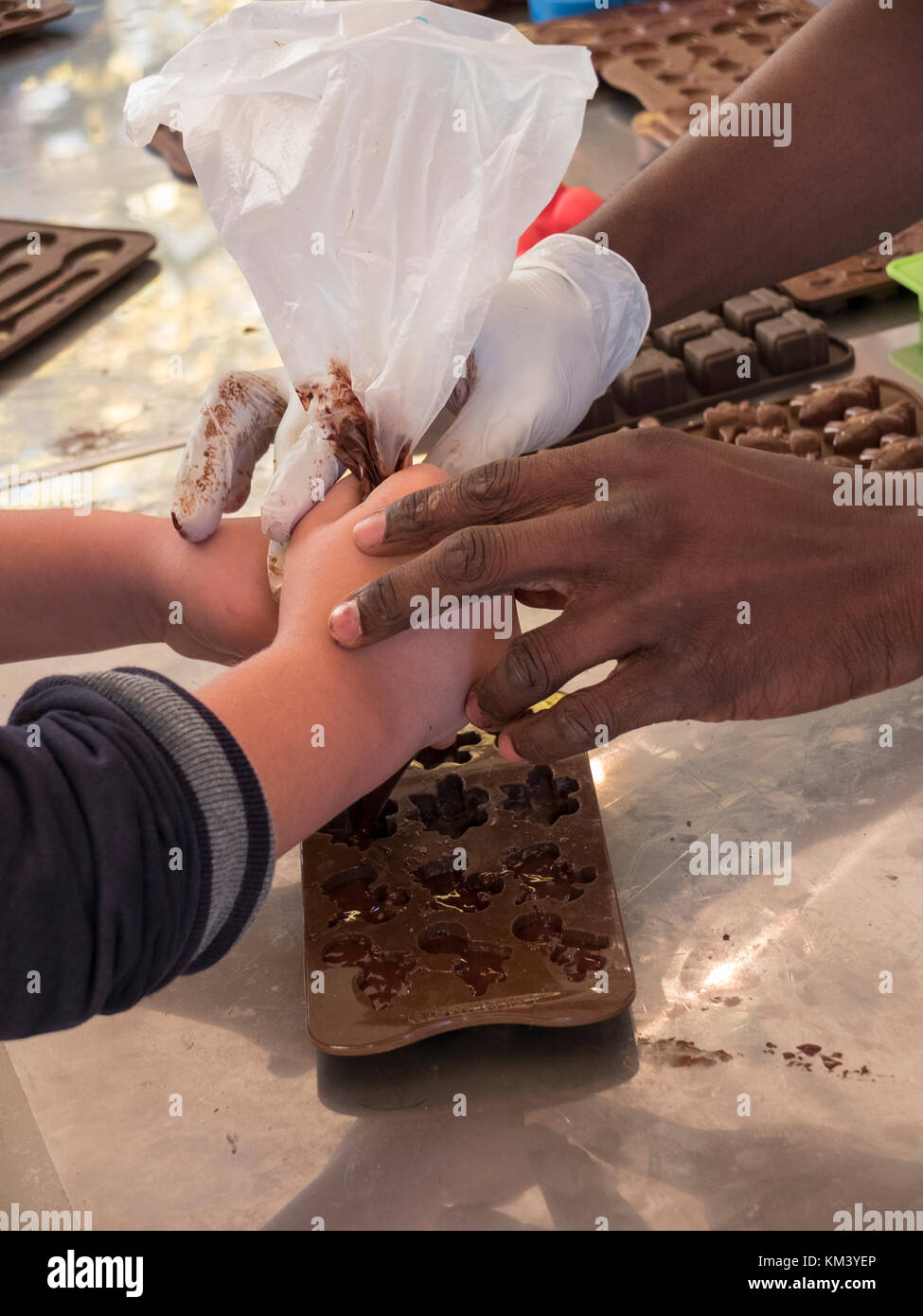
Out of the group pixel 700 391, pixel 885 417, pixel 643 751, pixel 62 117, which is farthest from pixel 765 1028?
pixel 62 117

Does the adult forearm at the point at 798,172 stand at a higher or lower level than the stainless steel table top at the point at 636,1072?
higher

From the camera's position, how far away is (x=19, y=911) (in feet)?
2.20

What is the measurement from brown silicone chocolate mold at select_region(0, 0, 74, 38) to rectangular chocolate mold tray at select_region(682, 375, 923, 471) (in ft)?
7.08

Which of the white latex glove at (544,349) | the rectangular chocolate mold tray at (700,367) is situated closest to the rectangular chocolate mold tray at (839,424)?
the rectangular chocolate mold tray at (700,367)

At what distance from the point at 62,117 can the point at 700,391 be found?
1.72 metres

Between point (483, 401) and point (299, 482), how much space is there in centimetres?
17

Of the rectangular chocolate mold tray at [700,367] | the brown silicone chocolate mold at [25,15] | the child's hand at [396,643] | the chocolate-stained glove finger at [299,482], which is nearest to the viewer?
the child's hand at [396,643]

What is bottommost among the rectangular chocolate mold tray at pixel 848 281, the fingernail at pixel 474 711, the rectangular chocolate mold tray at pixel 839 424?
the rectangular chocolate mold tray at pixel 839 424

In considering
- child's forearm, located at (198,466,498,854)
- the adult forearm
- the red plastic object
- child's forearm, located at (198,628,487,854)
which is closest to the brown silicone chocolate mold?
the red plastic object

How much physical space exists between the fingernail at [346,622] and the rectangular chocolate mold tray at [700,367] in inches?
27.3

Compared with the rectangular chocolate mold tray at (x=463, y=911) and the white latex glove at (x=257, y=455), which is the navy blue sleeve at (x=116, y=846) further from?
the white latex glove at (x=257, y=455)

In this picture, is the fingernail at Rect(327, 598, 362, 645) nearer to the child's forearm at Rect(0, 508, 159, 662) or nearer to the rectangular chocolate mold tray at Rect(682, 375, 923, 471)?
the child's forearm at Rect(0, 508, 159, 662)

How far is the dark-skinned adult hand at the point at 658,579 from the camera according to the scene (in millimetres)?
871
